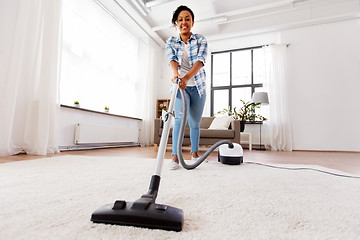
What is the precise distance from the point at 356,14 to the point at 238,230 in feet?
18.7

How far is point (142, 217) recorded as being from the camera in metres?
0.47

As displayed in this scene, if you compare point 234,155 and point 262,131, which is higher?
point 262,131

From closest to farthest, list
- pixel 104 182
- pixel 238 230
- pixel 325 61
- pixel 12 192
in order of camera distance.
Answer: pixel 238 230, pixel 12 192, pixel 104 182, pixel 325 61

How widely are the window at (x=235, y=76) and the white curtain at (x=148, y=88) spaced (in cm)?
168

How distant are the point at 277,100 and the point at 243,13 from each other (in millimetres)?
2154

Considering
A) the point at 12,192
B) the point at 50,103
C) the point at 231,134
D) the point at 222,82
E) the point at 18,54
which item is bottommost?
the point at 12,192

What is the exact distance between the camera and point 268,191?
0.83 m

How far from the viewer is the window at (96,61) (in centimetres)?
318

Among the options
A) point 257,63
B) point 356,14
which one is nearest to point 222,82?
point 257,63

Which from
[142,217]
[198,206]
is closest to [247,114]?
[198,206]

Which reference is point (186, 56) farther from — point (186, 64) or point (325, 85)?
point (325, 85)

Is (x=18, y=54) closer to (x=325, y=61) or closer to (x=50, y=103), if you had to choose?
(x=50, y=103)

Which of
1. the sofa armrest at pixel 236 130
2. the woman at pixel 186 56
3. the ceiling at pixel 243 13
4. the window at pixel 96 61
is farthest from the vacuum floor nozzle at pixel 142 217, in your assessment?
the ceiling at pixel 243 13

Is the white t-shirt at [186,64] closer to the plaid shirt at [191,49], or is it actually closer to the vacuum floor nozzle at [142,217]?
the plaid shirt at [191,49]
